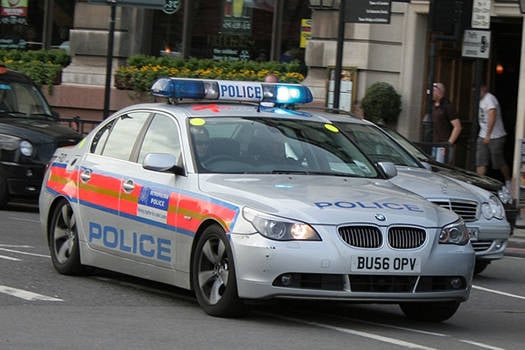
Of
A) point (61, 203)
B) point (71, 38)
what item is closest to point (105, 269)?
point (61, 203)

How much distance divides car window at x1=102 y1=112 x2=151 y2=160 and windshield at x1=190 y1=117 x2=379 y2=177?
737mm

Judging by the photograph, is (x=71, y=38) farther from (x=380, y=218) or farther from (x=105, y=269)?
(x=380, y=218)

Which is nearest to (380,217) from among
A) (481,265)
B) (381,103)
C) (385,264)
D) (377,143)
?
(385,264)

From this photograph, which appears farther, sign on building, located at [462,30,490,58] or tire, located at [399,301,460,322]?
sign on building, located at [462,30,490,58]

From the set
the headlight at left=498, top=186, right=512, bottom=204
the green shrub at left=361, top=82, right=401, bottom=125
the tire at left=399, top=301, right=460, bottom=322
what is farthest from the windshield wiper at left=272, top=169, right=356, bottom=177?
the green shrub at left=361, top=82, right=401, bottom=125

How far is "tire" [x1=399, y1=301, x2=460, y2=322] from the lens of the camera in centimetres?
918

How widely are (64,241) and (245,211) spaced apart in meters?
2.87

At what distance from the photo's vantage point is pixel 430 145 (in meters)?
18.4

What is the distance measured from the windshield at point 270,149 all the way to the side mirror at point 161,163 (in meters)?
0.17

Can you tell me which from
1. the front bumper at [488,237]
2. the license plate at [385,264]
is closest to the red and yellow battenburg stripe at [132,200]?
the license plate at [385,264]

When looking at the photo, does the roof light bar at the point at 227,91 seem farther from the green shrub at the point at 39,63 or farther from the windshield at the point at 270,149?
the green shrub at the point at 39,63

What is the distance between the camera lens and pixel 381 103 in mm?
23391

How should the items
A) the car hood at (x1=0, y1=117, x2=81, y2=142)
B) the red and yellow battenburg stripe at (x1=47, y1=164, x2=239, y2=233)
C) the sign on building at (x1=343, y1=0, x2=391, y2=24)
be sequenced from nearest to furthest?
the red and yellow battenburg stripe at (x1=47, y1=164, x2=239, y2=233) < the car hood at (x1=0, y1=117, x2=81, y2=142) < the sign on building at (x1=343, y1=0, x2=391, y2=24)

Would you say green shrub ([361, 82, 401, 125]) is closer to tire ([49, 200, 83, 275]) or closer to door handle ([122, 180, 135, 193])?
tire ([49, 200, 83, 275])
